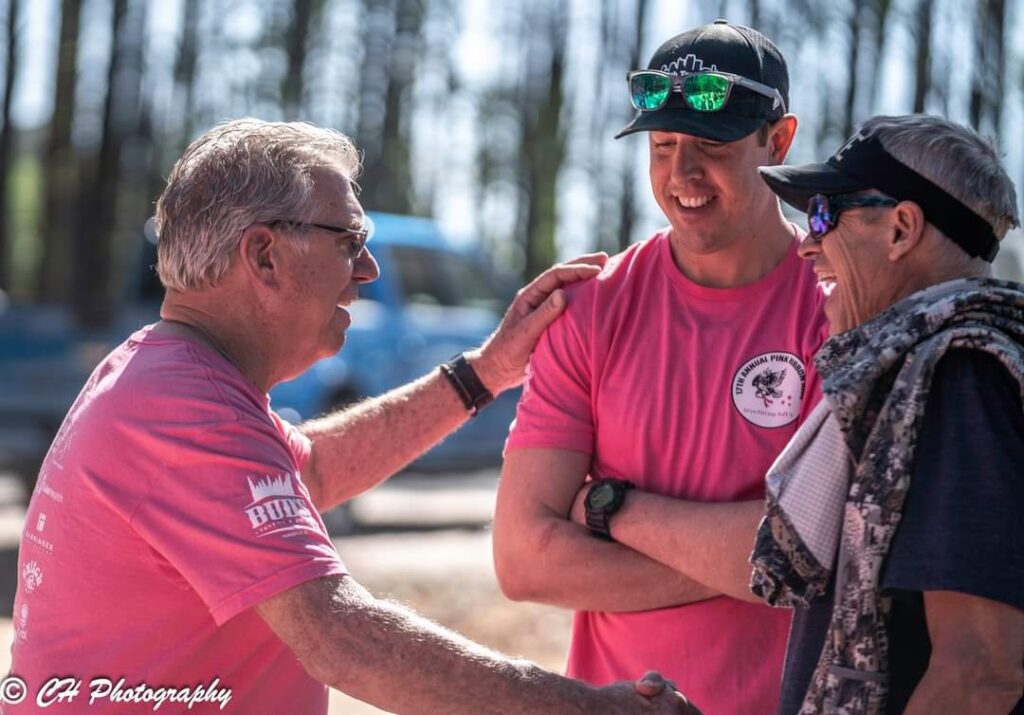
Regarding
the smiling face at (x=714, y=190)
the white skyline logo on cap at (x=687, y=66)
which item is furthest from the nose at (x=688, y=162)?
the white skyline logo on cap at (x=687, y=66)

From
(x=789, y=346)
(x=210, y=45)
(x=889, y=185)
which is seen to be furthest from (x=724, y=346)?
(x=210, y=45)

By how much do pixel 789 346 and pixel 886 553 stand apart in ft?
2.55

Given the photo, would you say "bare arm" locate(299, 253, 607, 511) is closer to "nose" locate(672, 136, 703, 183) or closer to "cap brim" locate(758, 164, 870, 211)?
"nose" locate(672, 136, 703, 183)

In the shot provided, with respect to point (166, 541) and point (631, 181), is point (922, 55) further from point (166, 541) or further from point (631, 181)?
point (166, 541)

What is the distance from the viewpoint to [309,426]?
363cm

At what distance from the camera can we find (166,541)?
2455mm

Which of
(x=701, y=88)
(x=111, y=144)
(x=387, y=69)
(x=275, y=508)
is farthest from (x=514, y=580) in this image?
(x=387, y=69)

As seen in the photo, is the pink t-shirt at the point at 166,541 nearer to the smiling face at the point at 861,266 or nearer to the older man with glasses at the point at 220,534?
the older man with glasses at the point at 220,534

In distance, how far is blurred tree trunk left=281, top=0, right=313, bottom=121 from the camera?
2914cm

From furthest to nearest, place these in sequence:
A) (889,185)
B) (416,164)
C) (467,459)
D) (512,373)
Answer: (416,164)
(467,459)
(512,373)
(889,185)

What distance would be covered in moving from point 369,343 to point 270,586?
8.96 m

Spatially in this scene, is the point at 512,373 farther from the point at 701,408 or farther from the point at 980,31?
the point at 980,31

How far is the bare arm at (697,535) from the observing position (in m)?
2.64

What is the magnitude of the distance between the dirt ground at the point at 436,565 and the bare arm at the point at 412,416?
2.84m
